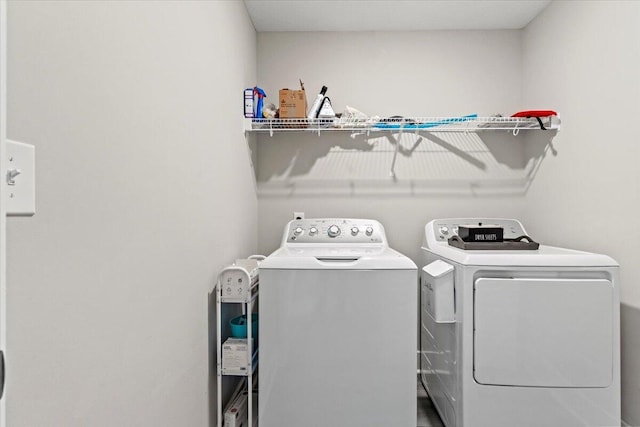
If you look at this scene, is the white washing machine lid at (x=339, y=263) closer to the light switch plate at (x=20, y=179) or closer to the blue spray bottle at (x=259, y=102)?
the blue spray bottle at (x=259, y=102)

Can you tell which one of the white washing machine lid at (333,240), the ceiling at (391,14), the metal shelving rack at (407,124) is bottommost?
the white washing machine lid at (333,240)

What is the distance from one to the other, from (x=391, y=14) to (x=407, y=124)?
0.71 metres

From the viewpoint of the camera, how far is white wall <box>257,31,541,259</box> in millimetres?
2643

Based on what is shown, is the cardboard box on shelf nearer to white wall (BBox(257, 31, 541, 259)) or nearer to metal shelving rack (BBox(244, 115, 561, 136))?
metal shelving rack (BBox(244, 115, 561, 136))

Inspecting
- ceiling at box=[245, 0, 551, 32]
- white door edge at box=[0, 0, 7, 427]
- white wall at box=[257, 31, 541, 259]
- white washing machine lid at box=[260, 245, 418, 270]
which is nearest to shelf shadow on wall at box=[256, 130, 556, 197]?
white wall at box=[257, 31, 541, 259]

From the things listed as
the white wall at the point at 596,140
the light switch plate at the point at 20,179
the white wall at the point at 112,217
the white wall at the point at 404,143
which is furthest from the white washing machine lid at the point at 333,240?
the light switch plate at the point at 20,179

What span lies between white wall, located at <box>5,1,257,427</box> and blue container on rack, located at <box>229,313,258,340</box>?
0.71 feet

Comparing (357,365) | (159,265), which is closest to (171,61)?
(159,265)

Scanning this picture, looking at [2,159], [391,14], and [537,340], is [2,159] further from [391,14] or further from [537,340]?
[391,14]

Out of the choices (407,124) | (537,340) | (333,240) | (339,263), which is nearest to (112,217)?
(339,263)

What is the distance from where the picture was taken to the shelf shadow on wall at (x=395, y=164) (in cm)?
264

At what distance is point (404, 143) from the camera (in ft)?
8.68

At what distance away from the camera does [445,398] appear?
1933mm

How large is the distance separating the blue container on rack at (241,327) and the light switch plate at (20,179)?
1.28m
